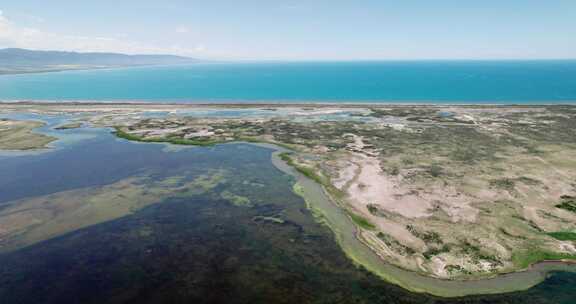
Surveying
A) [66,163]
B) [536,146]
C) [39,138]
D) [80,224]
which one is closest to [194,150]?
[66,163]

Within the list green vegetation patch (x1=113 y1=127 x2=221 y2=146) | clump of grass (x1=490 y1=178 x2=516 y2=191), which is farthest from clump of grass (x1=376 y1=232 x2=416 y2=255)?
green vegetation patch (x1=113 y1=127 x2=221 y2=146)

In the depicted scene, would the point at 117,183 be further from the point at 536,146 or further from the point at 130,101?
the point at 130,101

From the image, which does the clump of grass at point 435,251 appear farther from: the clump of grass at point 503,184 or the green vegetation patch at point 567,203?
the clump of grass at point 503,184

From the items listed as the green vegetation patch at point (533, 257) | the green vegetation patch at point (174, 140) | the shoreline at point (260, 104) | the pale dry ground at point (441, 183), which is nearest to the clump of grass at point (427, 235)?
the pale dry ground at point (441, 183)

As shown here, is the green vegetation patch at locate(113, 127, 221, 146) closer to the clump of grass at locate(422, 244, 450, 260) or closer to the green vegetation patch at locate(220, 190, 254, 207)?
the green vegetation patch at locate(220, 190, 254, 207)

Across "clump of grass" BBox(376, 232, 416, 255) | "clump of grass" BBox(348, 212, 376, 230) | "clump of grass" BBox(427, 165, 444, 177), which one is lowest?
"clump of grass" BBox(376, 232, 416, 255)

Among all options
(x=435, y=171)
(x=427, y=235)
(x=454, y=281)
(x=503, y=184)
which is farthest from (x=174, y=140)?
(x=503, y=184)
